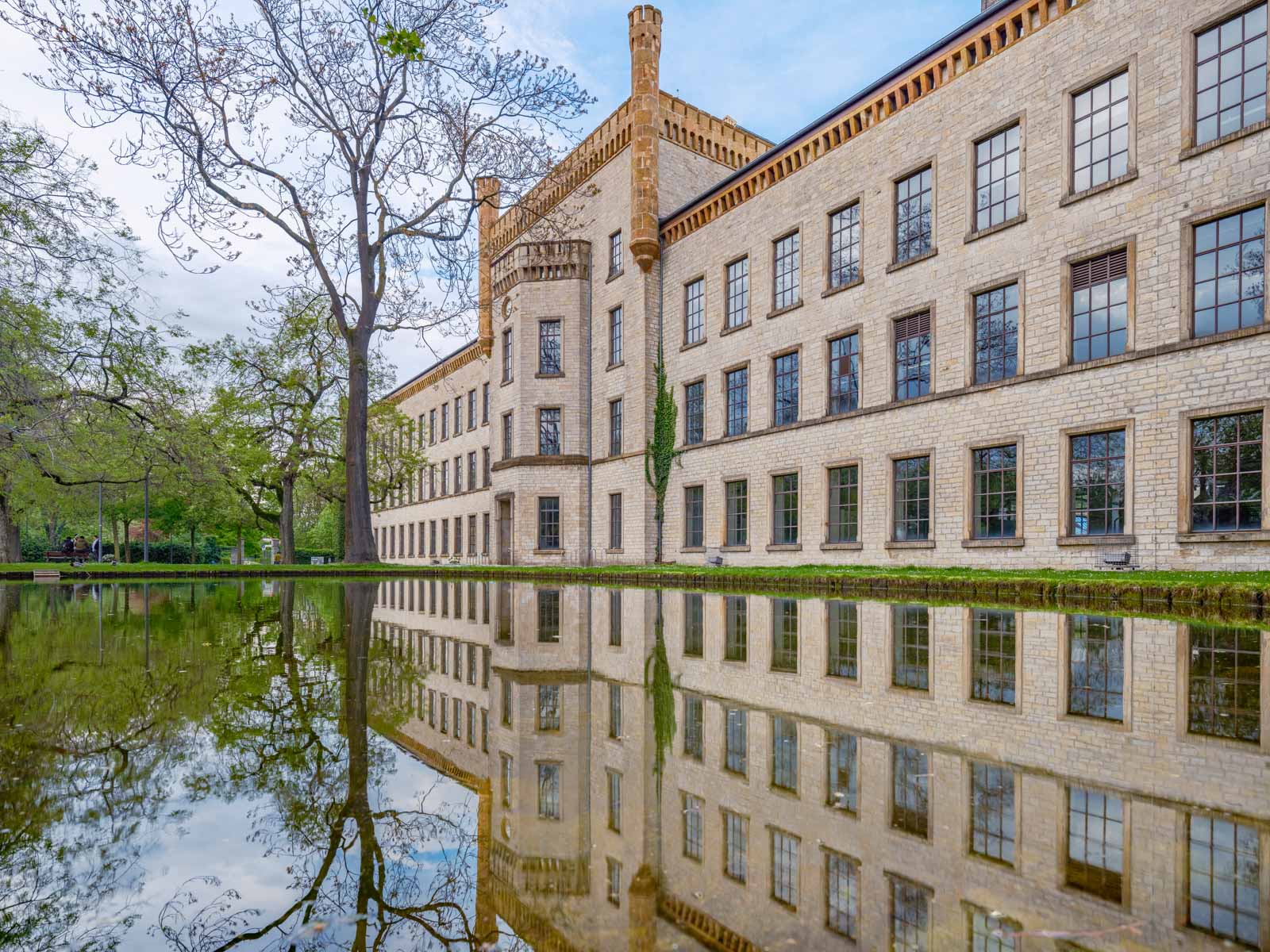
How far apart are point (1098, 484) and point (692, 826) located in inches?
623

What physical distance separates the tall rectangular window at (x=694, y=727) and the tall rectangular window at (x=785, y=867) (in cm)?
83

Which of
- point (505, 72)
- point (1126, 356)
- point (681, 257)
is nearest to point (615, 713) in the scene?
point (1126, 356)

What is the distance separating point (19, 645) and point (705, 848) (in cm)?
662

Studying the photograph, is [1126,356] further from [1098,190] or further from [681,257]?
[681,257]

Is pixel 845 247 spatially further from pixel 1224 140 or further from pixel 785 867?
pixel 785 867

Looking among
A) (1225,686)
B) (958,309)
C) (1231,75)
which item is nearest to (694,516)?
(958,309)

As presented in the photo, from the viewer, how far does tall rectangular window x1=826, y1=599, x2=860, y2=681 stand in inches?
196

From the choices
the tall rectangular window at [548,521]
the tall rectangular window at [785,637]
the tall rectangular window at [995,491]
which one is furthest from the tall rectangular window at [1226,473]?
the tall rectangular window at [548,521]

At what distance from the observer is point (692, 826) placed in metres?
2.16

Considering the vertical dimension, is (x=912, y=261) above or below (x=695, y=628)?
above

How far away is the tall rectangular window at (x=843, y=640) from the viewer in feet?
16.3

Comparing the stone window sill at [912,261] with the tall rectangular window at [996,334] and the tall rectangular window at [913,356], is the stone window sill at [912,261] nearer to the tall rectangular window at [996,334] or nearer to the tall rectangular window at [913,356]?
the tall rectangular window at [913,356]

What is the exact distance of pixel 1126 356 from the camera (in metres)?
14.5

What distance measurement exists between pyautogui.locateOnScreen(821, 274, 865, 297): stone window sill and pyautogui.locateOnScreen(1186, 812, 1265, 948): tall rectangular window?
782 inches
